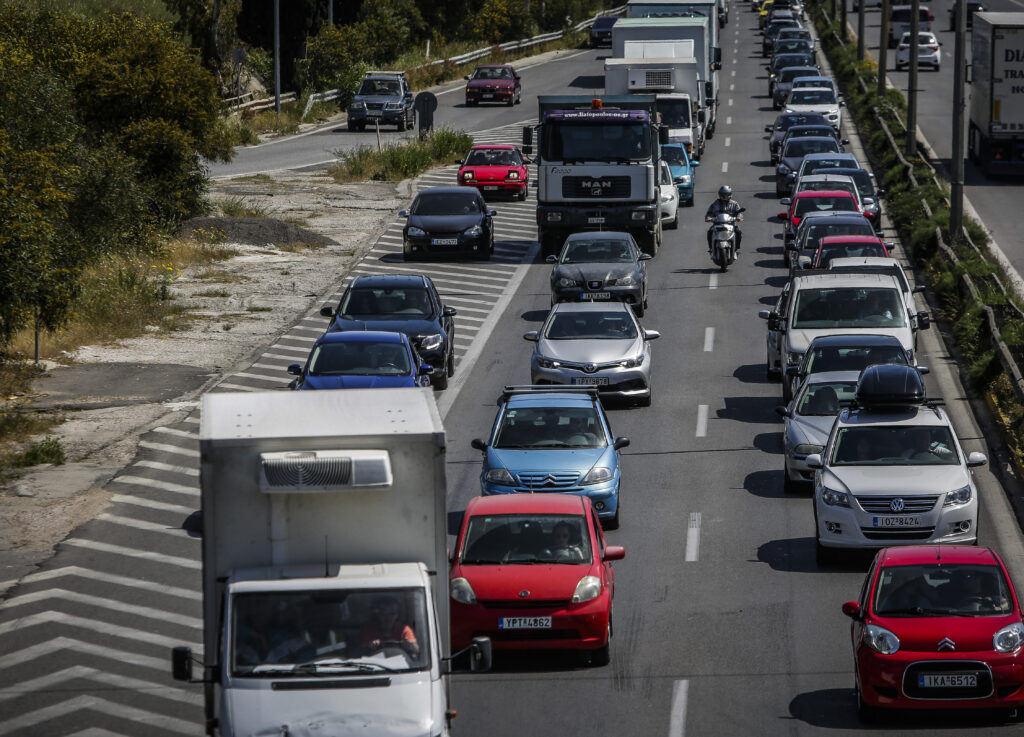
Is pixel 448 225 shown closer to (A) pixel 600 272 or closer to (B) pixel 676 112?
(A) pixel 600 272

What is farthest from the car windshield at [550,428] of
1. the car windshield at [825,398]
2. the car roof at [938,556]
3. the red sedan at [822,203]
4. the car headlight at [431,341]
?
the red sedan at [822,203]

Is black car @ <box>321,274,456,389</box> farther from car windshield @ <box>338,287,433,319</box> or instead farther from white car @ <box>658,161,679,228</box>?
white car @ <box>658,161,679,228</box>

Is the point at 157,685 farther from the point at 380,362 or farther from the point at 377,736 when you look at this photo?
the point at 380,362

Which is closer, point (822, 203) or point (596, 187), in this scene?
point (596, 187)

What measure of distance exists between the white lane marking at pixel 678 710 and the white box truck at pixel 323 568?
289cm

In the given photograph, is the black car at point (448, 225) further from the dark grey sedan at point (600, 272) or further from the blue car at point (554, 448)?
the blue car at point (554, 448)

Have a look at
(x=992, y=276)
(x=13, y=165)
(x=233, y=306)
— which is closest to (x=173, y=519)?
(x=13, y=165)

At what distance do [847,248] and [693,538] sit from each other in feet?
47.6

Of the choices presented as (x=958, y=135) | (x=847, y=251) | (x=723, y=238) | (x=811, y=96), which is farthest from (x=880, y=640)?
(x=811, y=96)

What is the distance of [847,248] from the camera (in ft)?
105

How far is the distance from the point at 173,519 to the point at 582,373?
779cm

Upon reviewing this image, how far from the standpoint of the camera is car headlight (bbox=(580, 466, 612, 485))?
18922mm

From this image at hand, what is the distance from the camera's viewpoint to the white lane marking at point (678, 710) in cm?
1290

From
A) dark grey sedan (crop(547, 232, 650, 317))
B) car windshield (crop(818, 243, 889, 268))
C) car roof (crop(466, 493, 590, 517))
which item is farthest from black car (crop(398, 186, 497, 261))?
car roof (crop(466, 493, 590, 517))
